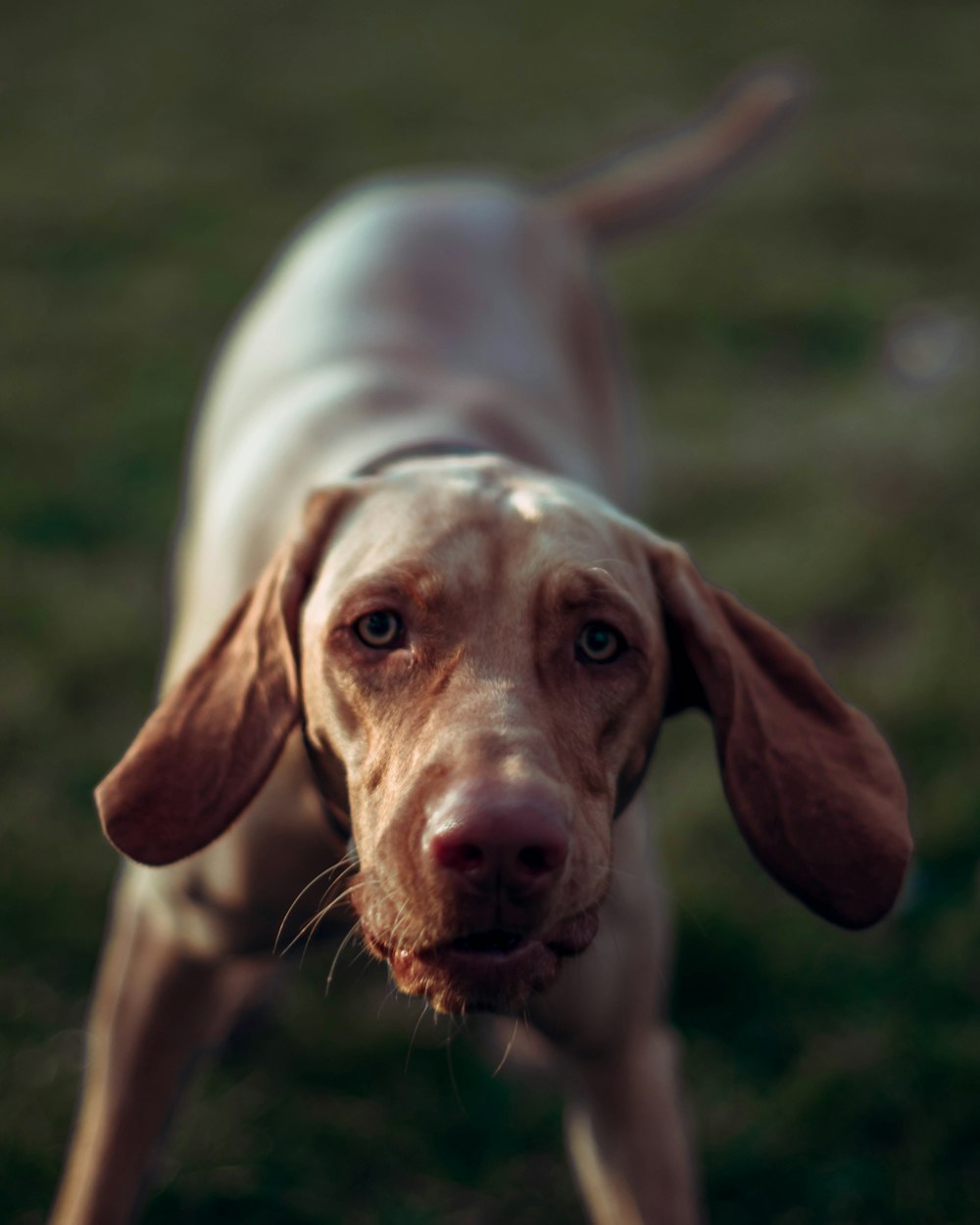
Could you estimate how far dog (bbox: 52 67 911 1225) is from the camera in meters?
1.76

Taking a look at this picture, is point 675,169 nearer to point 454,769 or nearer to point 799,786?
point 799,786

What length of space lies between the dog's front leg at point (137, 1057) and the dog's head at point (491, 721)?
1.36ft

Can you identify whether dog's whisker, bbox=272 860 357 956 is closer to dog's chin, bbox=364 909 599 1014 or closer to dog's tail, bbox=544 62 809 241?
dog's chin, bbox=364 909 599 1014

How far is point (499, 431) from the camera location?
2822mm

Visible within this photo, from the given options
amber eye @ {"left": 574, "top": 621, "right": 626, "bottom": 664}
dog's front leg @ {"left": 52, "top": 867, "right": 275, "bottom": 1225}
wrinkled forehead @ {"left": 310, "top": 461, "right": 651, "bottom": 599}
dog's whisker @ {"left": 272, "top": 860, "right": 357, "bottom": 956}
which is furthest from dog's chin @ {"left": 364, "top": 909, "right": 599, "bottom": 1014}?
dog's front leg @ {"left": 52, "top": 867, "right": 275, "bottom": 1225}

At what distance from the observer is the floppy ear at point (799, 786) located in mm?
2057

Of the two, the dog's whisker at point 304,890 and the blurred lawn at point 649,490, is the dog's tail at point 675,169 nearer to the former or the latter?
the blurred lawn at point 649,490

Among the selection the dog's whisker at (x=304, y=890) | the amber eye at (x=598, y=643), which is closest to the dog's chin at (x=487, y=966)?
the dog's whisker at (x=304, y=890)

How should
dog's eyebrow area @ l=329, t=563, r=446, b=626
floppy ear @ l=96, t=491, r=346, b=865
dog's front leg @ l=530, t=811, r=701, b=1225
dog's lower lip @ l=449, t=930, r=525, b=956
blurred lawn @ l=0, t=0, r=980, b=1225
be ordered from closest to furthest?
dog's lower lip @ l=449, t=930, r=525, b=956 < dog's eyebrow area @ l=329, t=563, r=446, b=626 < floppy ear @ l=96, t=491, r=346, b=865 < dog's front leg @ l=530, t=811, r=701, b=1225 < blurred lawn @ l=0, t=0, r=980, b=1225

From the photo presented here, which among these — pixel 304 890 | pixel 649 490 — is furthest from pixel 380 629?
pixel 649 490

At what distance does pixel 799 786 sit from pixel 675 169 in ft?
8.78

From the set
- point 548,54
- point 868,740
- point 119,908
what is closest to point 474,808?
point 868,740

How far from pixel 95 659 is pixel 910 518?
2.63 m

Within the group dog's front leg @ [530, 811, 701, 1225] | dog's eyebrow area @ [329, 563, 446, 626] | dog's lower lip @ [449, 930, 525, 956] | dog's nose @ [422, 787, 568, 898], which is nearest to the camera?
dog's nose @ [422, 787, 568, 898]
